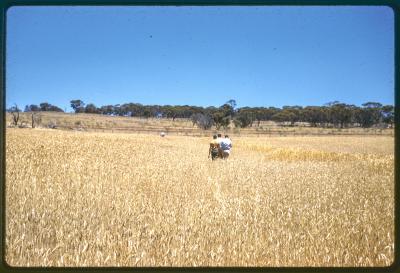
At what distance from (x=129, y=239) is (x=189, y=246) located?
2.06ft

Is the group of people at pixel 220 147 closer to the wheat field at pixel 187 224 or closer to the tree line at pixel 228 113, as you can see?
the wheat field at pixel 187 224

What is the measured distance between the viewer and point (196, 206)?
20.0 ft

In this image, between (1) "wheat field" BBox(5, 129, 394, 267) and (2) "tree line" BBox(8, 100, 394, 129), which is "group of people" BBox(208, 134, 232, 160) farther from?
(2) "tree line" BBox(8, 100, 394, 129)

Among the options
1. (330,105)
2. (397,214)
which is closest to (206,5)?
(397,214)

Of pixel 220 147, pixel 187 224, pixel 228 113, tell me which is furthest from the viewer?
pixel 228 113

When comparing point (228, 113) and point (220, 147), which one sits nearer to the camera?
point (220, 147)

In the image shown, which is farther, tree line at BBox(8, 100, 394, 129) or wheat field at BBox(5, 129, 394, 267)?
tree line at BBox(8, 100, 394, 129)

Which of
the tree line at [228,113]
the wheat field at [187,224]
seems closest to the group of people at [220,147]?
the wheat field at [187,224]

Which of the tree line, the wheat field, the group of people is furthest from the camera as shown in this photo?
the tree line

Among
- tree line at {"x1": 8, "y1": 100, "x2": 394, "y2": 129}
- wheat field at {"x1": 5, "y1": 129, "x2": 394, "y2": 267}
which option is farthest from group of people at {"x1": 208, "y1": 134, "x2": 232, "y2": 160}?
tree line at {"x1": 8, "y1": 100, "x2": 394, "y2": 129}

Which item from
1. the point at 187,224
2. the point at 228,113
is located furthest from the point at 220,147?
the point at 228,113

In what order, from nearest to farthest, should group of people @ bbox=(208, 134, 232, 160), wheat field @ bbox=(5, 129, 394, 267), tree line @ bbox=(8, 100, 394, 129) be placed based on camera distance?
wheat field @ bbox=(5, 129, 394, 267) → group of people @ bbox=(208, 134, 232, 160) → tree line @ bbox=(8, 100, 394, 129)

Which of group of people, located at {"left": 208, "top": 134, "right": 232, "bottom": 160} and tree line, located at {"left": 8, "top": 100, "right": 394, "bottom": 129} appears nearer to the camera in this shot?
group of people, located at {"left": 208, "top": 134, "right": 232, "bottom": 160}

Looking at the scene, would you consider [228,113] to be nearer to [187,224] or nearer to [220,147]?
[220,147]
